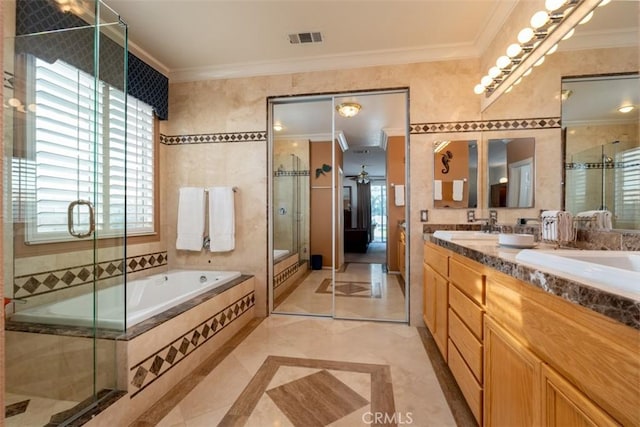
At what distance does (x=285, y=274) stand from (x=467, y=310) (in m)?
2.63

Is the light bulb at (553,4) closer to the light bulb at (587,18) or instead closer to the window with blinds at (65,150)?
the light bulb at (587,18)

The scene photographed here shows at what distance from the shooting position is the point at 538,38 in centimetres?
173

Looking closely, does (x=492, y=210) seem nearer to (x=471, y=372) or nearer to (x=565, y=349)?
(x=471, y=372)

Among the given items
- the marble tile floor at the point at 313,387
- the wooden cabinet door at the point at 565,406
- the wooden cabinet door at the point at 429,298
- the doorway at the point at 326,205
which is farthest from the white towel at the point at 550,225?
the doorway at the point at 326,205

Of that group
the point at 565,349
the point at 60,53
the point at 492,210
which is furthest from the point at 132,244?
the point at 492,210

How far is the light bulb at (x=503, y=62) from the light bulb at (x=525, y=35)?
201 mm

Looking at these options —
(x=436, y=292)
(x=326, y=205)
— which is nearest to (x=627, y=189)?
(x=436, y=292)

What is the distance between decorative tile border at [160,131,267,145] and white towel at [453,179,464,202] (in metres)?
1.88

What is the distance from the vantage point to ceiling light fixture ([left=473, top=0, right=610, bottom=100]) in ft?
4.78

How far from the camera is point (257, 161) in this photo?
295 centimetres

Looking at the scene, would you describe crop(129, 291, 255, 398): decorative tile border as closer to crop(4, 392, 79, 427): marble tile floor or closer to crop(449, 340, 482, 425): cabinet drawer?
crop(4, 392, 79, 427): marble tile floor

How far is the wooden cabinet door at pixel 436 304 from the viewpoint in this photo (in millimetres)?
1864

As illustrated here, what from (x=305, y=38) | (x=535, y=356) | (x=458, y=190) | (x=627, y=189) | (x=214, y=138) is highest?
(x=305, y=38)

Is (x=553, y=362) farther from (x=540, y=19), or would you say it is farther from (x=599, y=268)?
(x=540, y=19)
